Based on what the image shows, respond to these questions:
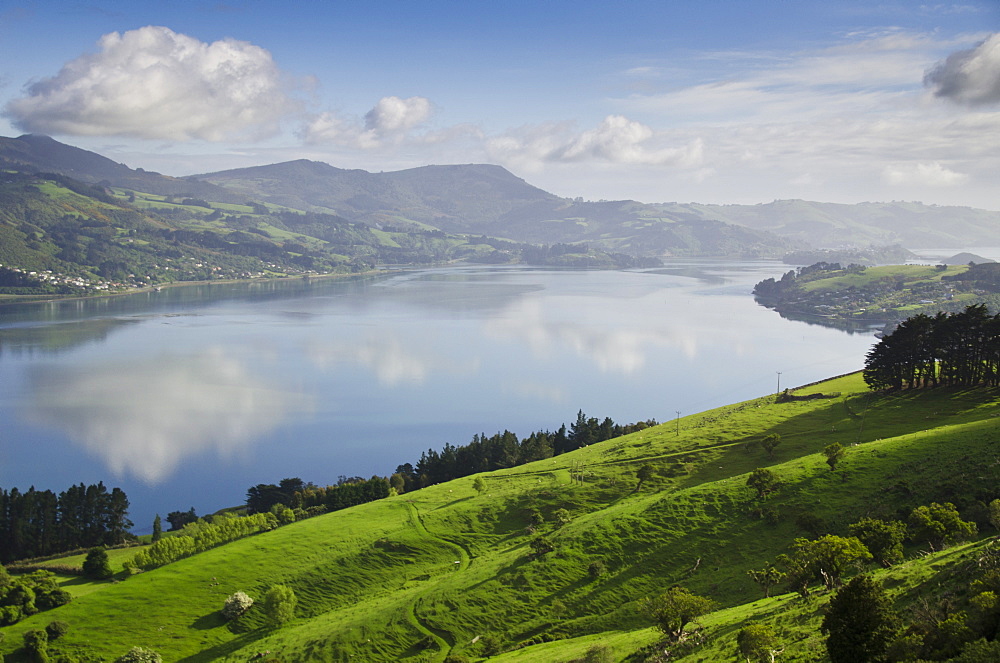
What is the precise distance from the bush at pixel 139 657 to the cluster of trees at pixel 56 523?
25.8 m

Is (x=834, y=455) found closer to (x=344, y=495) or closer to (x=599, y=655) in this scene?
(x=599, y=655)

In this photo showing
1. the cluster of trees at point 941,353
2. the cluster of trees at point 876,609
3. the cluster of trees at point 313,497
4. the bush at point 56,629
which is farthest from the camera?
the cluster of trees at point 313,497

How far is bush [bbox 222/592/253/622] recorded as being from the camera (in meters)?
35.2

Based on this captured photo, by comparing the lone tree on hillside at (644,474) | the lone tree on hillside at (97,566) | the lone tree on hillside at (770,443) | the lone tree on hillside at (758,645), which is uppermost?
the lone tree on hillside at (758,645)

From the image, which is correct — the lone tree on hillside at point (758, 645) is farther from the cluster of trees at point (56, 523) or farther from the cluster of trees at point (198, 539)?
the cluster of trees at point (56, 523)

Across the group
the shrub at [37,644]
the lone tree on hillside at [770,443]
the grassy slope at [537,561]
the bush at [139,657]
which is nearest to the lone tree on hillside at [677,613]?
the grassy slope at [537,561]

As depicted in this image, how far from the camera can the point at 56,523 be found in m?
54.2

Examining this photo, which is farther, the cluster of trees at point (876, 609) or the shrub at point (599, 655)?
the shrub at point (599, 655)

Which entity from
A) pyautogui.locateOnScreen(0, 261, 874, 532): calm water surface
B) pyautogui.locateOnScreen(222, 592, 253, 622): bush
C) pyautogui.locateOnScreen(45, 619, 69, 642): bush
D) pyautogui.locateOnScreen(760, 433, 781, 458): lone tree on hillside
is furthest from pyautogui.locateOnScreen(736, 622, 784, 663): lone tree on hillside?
pyautogui.locateOnScreen(0, 261, 874, 532): calm water surface

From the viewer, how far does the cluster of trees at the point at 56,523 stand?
172 ft

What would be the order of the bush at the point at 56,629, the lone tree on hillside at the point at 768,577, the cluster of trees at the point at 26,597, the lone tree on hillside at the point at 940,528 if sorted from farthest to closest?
the cluster of trees at the point at 26,597, the bush at the point at 56,629, the lone tree on hillside at the point at 768,577, the lone tree on hillside at the point at 940,528

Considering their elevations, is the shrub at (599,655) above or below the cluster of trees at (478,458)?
above

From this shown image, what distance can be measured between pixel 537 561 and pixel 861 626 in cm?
2037

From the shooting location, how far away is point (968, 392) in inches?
2021
